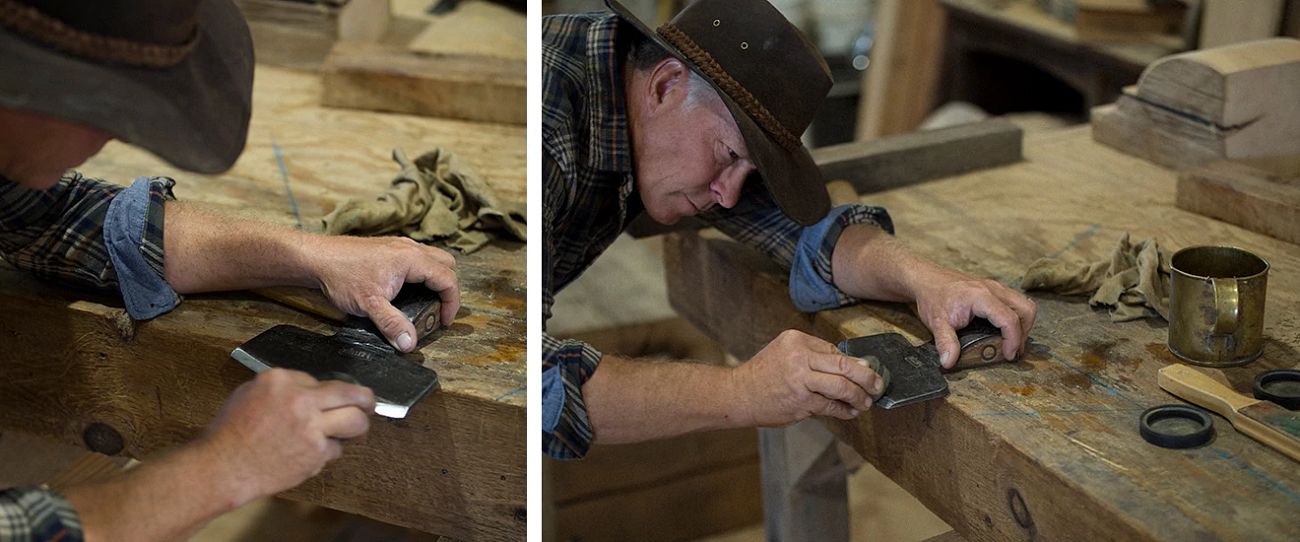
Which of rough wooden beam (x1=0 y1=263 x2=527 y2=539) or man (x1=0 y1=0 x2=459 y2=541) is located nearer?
man (x1=0 y1=0 x2=459 y2=541)

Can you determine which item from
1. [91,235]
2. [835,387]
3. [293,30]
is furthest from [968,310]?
[293,30]

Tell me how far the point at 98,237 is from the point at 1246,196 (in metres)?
1.93

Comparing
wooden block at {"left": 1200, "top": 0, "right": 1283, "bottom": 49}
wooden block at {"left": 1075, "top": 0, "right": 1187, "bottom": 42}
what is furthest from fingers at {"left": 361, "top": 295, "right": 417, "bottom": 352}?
wooden block at {"left": 1075, "top": 0, "right": 1187, "bottom": 42}

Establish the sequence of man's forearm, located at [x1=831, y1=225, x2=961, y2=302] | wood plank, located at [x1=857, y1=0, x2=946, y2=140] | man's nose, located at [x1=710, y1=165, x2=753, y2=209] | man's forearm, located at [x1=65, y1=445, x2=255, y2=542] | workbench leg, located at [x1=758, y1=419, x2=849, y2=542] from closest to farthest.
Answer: man's forearm, located at [x1=65, y1=445, x2=255, y2=542]
man's nose, located at [x1=710, y1=165, x2=753, y2=209]
man's forearm, located at [x1=831, y1=225, x2=961, y2=302]
workbench leg, located at [x1=758, y1=419, x2=849, y2=542]
wood plank, located at [x1=857, y1=0, x2=946, y2=140]

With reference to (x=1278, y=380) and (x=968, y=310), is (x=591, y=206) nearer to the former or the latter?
(x=968, y=310)

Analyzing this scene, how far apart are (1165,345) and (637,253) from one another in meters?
1.96

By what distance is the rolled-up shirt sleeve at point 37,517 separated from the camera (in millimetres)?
1181

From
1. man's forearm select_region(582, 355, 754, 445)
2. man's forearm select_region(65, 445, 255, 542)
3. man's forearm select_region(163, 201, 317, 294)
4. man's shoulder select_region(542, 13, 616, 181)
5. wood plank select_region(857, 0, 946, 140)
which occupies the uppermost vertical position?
man's shoulder select_region(542, 13, 616, 181)

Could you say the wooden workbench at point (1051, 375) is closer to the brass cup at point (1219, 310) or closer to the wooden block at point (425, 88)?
the brass cup at point (1219, 310)

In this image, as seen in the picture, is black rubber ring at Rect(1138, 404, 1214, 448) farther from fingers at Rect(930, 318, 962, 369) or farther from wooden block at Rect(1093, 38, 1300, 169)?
wooden block at Rect(1093, 38, 1300, 169)

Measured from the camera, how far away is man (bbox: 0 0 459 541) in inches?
45.4

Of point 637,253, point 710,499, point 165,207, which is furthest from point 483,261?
point 637,253

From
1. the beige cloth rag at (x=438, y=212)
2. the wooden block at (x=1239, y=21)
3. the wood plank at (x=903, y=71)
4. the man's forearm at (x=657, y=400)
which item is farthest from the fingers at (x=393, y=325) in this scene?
the wood plank at (x=903, y=71)

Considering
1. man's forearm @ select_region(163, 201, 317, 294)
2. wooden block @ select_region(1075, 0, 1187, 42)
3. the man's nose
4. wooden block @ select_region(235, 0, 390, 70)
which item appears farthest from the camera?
wooden block @ select_region(1075, 0, 1187, 42)
